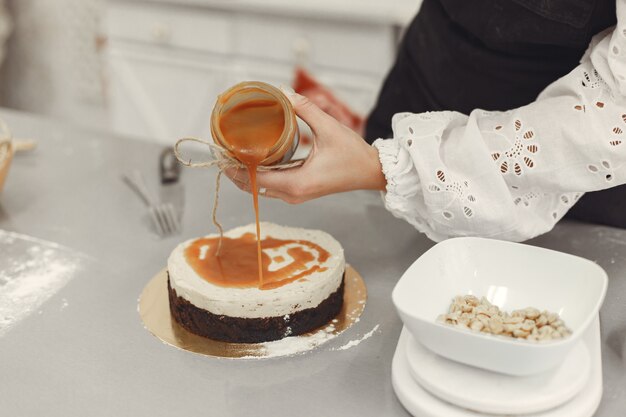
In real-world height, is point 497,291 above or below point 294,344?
above

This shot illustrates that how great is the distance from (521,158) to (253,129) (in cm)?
38

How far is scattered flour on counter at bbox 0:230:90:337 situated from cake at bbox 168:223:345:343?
0.66 feet

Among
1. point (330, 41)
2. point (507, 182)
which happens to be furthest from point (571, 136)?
point (330, 41)

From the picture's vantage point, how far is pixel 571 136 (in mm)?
1036

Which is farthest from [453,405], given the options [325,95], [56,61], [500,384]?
[56,61]

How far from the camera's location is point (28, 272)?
120 cm

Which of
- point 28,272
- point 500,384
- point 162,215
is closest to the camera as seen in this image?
point 500,384

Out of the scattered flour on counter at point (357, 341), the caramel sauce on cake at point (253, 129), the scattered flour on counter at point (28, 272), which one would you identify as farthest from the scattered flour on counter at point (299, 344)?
the scattered flour on counter at point (28, 272)

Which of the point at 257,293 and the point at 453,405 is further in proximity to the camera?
the point at 257,293

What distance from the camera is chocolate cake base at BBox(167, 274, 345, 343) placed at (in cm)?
103

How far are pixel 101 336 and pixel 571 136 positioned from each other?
2.33 ft

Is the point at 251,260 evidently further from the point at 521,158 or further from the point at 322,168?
the point at 521,158

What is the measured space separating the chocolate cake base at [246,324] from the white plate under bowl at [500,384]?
21 cm

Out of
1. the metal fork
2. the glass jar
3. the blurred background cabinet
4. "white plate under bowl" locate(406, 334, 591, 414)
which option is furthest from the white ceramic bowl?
the blurred background cabinet
